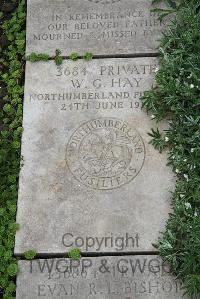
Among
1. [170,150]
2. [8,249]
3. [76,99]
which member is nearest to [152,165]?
[170,150]

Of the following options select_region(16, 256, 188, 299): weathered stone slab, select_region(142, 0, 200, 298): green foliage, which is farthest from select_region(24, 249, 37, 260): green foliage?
select_region(142, 0, 200, 298): green foliage

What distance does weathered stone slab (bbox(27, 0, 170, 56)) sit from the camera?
505cm

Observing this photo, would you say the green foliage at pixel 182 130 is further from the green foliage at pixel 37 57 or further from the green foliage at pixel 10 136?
the green foliage at pixel 10 136

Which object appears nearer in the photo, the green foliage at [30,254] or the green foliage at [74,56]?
the green foliage at [30,254]

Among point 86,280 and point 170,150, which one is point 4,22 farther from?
point 86,280

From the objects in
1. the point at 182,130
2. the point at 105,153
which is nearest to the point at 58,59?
the point at 105,153

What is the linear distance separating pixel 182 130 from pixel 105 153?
23.9 inches

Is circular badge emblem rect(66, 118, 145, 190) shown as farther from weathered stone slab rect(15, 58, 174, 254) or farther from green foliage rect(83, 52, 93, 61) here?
green foliage rect(83, 52, 93, 61)

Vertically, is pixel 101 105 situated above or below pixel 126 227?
above

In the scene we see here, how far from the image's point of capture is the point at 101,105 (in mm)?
4797

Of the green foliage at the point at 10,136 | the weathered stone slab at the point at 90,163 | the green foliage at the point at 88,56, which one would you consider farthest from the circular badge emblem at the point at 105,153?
the green foliage at the point at 88,56

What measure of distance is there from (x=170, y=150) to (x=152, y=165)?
0.18 m

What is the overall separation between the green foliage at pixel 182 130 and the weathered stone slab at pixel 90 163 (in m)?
0.13

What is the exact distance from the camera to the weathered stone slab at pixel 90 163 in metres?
4.33
